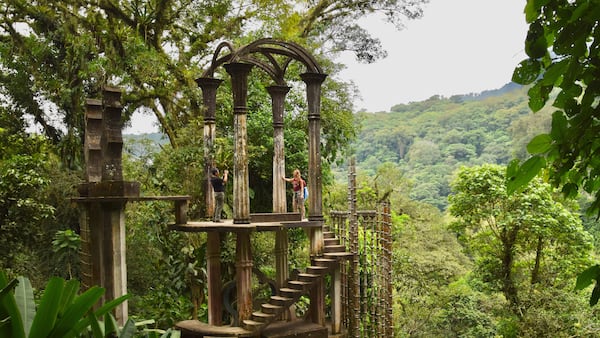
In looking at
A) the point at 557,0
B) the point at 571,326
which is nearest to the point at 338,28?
the point at 571,326

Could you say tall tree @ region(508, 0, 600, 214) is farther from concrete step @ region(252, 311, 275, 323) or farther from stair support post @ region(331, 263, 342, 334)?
stair support post @ region(331, 263, 342, 334)

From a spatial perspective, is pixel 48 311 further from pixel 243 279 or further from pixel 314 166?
pixel 314 166

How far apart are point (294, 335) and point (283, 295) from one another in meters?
0.54

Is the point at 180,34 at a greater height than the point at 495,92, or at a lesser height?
lesser

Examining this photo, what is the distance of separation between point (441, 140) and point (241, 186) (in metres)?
31.5

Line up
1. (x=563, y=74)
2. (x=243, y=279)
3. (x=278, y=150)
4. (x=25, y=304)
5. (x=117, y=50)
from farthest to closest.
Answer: (x=117, y=50)
(x=278, y=150)
(x=243, y=279)
(x=25, y=304)
(x=563, y=74)

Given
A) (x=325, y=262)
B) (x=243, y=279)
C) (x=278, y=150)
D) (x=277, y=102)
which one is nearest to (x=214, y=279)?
(x=243, y=279)

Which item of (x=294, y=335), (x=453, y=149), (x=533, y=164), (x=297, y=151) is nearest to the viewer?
(x=533, y=164)

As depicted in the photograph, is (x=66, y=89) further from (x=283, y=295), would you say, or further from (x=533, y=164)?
(x=533, y=164)

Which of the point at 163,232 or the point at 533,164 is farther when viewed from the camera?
the point at 163,232

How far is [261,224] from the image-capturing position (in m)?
7.58

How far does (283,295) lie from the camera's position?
7.92m

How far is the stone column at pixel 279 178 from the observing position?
29.4ft

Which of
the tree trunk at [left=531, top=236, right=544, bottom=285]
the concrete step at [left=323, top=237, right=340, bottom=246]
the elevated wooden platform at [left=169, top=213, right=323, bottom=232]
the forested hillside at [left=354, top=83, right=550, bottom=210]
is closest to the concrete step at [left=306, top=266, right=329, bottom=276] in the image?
the elevated wooden platform at [left=169, top=213, right=323, bottom=232]
